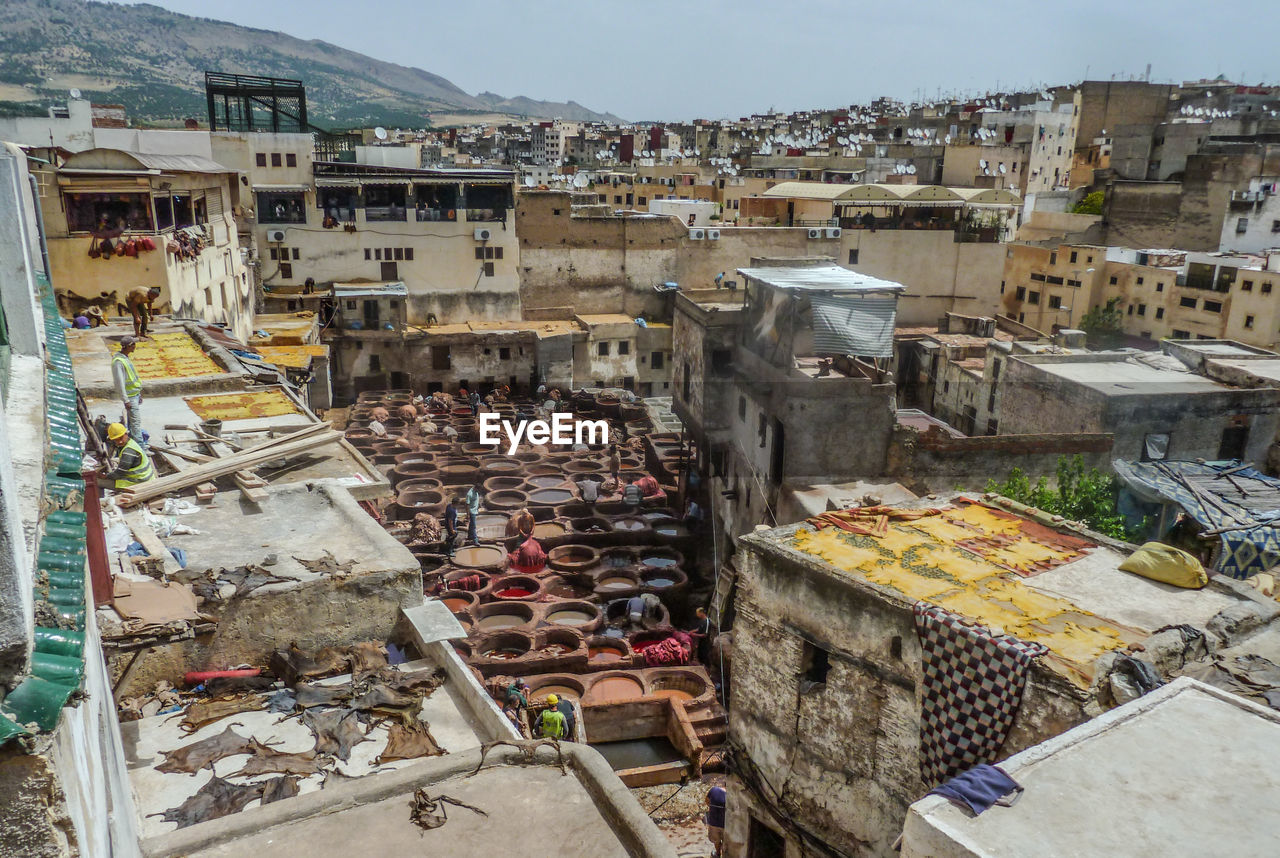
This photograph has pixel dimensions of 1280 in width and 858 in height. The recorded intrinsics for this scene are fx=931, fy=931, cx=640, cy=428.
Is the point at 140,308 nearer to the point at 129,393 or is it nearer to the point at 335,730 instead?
the point at 129,393

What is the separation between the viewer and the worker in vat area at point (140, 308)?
2022 cm

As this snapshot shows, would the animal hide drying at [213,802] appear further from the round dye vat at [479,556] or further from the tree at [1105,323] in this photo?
the tree at [1105,323]

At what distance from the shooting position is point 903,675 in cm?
1014

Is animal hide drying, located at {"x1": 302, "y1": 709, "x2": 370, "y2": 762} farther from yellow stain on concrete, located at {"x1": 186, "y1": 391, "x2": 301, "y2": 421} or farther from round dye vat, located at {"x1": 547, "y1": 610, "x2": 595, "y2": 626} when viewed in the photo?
round dye vat, located at {"x1": 547, "y1": 610, "x2": 595, "y2": 626}

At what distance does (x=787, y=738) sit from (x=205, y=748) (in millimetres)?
6668

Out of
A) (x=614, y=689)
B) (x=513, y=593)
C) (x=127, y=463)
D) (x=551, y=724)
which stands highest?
(x=127, y=463)

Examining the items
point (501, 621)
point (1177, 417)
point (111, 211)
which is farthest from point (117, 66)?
point (1177, 417)

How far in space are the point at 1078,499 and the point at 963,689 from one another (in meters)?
8.03

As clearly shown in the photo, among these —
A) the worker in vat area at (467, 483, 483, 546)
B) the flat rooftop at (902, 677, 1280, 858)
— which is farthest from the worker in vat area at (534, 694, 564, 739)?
the worker in vat area at (467, 483, 483, 546)

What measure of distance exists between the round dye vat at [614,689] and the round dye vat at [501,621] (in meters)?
3.17

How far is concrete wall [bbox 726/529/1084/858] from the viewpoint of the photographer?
1023 centimetres

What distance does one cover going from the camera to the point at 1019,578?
10773 millimetres

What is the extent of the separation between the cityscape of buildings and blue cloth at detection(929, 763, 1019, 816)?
3 cm

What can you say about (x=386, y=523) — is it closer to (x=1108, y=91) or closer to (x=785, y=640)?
(x=785, y=640)
